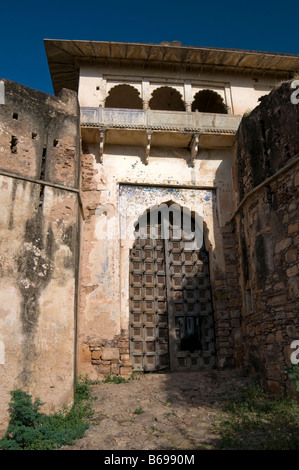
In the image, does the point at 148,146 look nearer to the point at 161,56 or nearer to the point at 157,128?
the point at 157,128

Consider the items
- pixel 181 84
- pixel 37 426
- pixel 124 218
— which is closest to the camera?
pixel 37 426

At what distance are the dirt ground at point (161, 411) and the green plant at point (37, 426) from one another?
157mm

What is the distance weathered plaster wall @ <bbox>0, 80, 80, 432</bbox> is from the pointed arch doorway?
2.42 meters

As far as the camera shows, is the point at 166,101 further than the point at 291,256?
Yes

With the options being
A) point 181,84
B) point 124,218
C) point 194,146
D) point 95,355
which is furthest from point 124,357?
point 181,84

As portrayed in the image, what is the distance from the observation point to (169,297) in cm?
913

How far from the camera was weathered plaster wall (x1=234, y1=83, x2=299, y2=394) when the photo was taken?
270 inches

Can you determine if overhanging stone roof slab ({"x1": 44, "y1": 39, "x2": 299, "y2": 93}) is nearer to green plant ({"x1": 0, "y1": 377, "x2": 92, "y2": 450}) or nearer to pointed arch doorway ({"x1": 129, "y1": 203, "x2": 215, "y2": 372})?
pointed arch doorway ({"x1": 129, "y1": 203, "x2": 215, "y2": 372})

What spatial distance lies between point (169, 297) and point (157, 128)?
388 cm

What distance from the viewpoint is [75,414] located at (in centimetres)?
607

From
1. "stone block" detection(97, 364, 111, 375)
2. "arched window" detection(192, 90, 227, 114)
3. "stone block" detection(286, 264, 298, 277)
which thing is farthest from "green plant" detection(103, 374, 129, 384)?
"arched window" detection(192, 90, 227, 114)

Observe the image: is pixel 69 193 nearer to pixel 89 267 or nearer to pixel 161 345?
pixel 89 267
